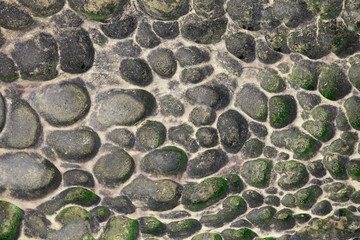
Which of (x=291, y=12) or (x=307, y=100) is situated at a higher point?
(x=291, y=12)

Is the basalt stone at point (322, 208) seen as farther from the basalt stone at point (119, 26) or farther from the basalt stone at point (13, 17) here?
the basalt stone at point (13, 17)

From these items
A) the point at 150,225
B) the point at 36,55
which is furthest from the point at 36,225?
the point at 36,55

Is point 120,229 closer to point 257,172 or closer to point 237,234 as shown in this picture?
point 237,234

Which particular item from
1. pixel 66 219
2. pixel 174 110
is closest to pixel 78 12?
pixel 174 110

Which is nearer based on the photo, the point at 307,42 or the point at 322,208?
the point at 307,42

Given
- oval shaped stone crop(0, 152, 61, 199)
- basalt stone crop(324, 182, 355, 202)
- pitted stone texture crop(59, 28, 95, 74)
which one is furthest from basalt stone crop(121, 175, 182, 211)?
basalt stone crop(324, 182, 355, 202)

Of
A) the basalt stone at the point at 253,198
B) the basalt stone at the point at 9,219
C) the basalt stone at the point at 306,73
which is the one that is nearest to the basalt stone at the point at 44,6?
the basalt stone at the point at 9,219

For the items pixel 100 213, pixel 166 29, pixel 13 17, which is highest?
pixel 166 29

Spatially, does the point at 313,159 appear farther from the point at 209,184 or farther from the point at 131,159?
the point at 131,159
